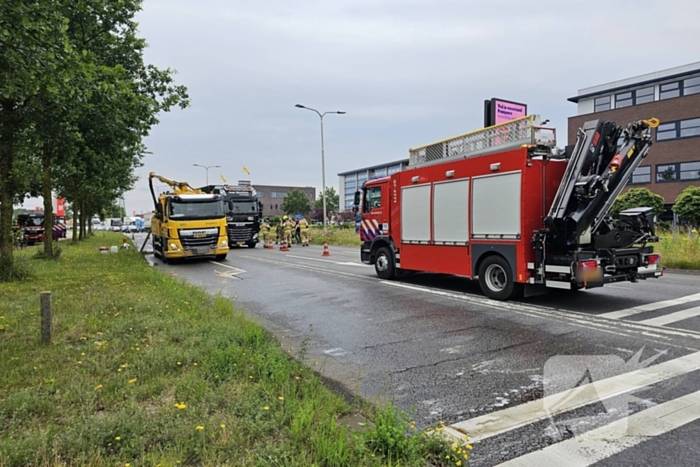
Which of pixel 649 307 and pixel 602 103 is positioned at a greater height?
pixel 602 103

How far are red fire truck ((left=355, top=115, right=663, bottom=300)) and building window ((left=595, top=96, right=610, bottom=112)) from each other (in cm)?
3770

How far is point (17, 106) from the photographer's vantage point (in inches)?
440

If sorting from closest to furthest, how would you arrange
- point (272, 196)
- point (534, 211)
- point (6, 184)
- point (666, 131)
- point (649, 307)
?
point (649, 307) < point (534, 211) < point (6, 184) < point (666, 131) < point (272, 196)

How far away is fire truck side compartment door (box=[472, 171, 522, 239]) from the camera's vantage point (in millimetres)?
8430

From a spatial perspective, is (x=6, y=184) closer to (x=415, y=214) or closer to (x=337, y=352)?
(x=415, y=214)

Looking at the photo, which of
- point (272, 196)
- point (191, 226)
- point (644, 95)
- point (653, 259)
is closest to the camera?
point (653, 259)

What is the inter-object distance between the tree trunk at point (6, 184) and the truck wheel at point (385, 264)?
8817 millimetres

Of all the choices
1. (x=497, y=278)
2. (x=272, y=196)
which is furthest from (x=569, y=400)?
(x=272, y=196)

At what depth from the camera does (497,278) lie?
909 centimetres

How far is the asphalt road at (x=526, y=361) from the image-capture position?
11.3 ft

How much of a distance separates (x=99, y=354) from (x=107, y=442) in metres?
2.24

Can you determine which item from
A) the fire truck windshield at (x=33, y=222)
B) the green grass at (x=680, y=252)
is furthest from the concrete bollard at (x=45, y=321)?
the fire truck windshield at (x=33, y=222)

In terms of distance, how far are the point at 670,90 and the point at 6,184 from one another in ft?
143

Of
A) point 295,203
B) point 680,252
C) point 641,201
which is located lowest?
point 680,252
